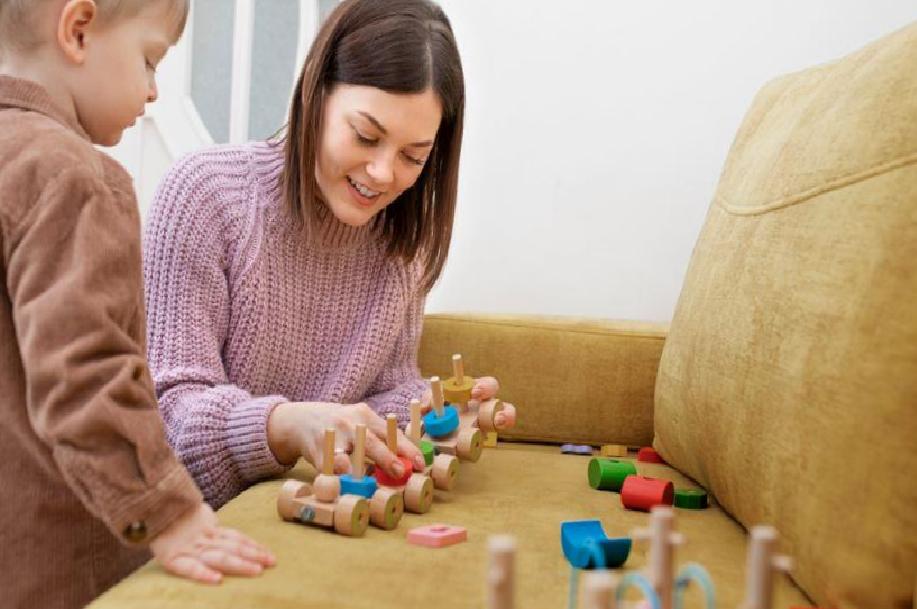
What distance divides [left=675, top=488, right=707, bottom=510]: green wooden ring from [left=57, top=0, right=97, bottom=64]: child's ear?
2.47 feet

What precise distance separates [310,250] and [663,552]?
32.3 inches

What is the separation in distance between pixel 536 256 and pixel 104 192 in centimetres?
116

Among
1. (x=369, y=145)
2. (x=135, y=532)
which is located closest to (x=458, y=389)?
(x=369, y=145)

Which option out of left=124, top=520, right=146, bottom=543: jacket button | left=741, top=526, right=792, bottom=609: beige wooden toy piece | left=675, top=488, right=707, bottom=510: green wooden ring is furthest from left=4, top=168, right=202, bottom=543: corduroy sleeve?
left=675, top=488, right=707, bottom=510: green wooden ring

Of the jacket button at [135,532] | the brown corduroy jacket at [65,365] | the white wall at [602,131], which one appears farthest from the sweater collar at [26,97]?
the white wall at [602,131]

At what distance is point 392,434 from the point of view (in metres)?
1.07

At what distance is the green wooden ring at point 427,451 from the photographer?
1.13 metres

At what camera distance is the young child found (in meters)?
0.75

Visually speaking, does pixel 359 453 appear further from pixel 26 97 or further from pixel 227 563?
pixel 26 97

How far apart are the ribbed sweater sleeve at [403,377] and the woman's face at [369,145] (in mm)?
217

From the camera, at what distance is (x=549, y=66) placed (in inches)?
72.6

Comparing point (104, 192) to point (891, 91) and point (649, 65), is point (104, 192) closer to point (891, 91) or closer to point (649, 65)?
point (891, 91)

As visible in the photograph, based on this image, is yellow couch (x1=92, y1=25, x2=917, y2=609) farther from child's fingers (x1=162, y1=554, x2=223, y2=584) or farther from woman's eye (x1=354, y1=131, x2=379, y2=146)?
woman's eye (x1=354, y1=131, x2=379, y2=146)

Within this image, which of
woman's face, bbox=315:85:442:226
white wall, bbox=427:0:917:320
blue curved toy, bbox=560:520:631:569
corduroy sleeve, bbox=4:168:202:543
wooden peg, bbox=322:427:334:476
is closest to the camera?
corduroy sleeve, bbox=4:168:202:543
